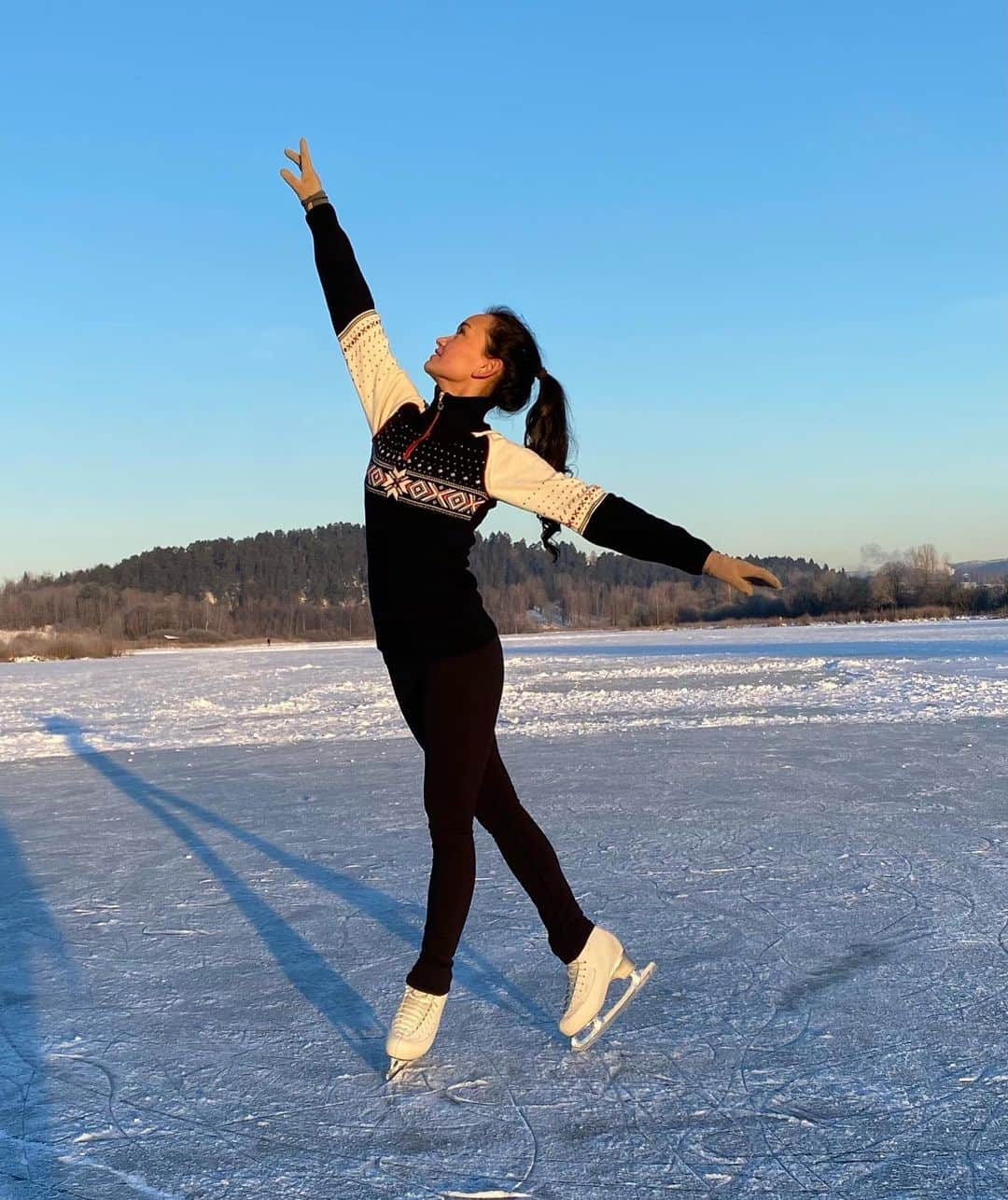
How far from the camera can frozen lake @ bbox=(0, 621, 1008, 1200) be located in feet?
5.89

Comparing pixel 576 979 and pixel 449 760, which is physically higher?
pixel 449 760

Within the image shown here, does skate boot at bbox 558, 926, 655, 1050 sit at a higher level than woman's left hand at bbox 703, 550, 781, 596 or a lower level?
lower

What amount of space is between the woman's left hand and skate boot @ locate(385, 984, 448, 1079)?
1010 millimetres

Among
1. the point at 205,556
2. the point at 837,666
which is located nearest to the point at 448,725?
the point at 837,666

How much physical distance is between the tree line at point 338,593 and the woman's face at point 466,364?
61901 mm

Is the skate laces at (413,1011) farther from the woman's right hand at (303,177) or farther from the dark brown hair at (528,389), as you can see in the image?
the woman's right hand at (303,177)

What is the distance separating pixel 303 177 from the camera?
8.41 feet

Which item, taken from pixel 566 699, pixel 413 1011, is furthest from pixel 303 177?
pixel 566 699

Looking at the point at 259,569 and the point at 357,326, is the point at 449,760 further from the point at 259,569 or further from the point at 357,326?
the point at 259,569

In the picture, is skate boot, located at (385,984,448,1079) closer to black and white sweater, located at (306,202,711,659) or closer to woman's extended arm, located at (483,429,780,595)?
black and white sweater, located at (306,202,711,659)

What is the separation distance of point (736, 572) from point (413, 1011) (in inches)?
42.2

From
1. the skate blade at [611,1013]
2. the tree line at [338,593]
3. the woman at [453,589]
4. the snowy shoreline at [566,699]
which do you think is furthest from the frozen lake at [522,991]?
the tree line at [338,593]

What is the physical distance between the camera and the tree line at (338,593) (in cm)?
6894

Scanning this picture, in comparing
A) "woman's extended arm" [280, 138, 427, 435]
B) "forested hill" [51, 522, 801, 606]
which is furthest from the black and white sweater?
"forested hill" [51, 522, 801, 606]
